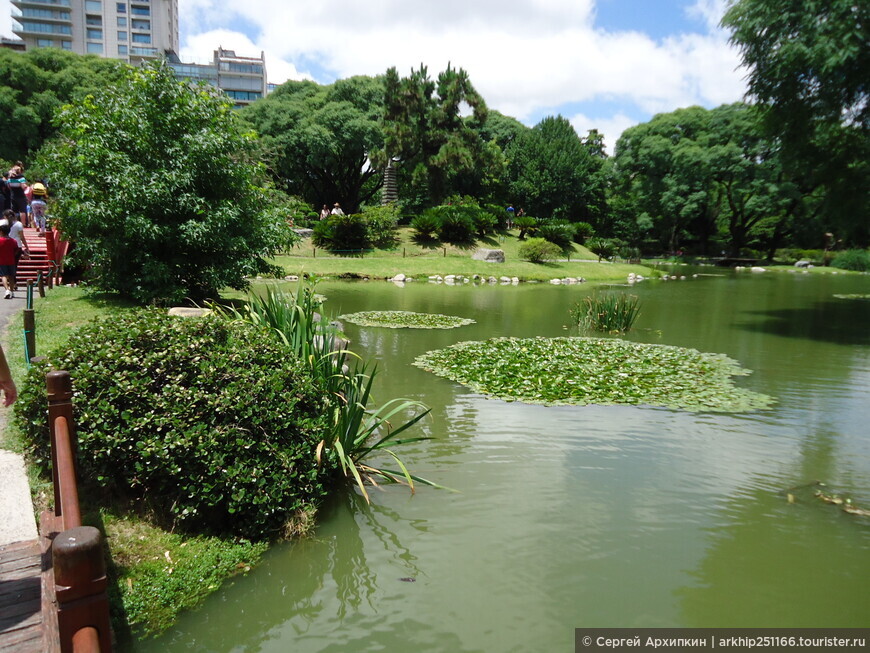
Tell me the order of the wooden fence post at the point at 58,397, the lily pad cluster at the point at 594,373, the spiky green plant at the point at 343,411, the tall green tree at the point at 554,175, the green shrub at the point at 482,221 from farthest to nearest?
1. the tall green tree at the point at 554,175
2. the green shrub at the point at 482,221
3. the lily pad cluster at the point at 594,373
4. the spiky green plant at the point at 343,411
5. the wooden fence post at the point at 58,397

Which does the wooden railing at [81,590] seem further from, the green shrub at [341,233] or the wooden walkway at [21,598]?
the green shrub at [341,233]

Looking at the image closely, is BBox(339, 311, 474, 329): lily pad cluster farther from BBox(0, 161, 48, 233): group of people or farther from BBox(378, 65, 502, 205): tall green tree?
BBox(378, 65, 502, 205): tall green tree

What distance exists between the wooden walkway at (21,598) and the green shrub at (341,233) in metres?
27.9

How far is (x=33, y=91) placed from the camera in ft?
129

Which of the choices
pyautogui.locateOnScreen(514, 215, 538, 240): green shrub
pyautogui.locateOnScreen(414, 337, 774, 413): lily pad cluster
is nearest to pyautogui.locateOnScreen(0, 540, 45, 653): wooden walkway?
pyautogui.locateOnScreen(414, 337, 774, 413): lily pad cluster

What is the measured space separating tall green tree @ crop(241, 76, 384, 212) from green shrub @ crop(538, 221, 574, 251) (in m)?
11.9

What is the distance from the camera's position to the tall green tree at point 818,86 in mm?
13516

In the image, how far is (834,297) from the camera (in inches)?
948

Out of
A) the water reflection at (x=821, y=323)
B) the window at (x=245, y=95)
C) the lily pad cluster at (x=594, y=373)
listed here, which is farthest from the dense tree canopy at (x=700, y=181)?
the window at (x=245, y=95)

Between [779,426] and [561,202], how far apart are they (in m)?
39.8

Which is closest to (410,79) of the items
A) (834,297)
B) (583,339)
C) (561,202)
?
(561,202)

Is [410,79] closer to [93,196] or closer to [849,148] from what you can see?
[849,148]

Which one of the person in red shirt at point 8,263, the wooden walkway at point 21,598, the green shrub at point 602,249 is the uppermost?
the green shrub at point 602,249

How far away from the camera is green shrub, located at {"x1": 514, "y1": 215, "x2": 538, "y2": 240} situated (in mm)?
37031
